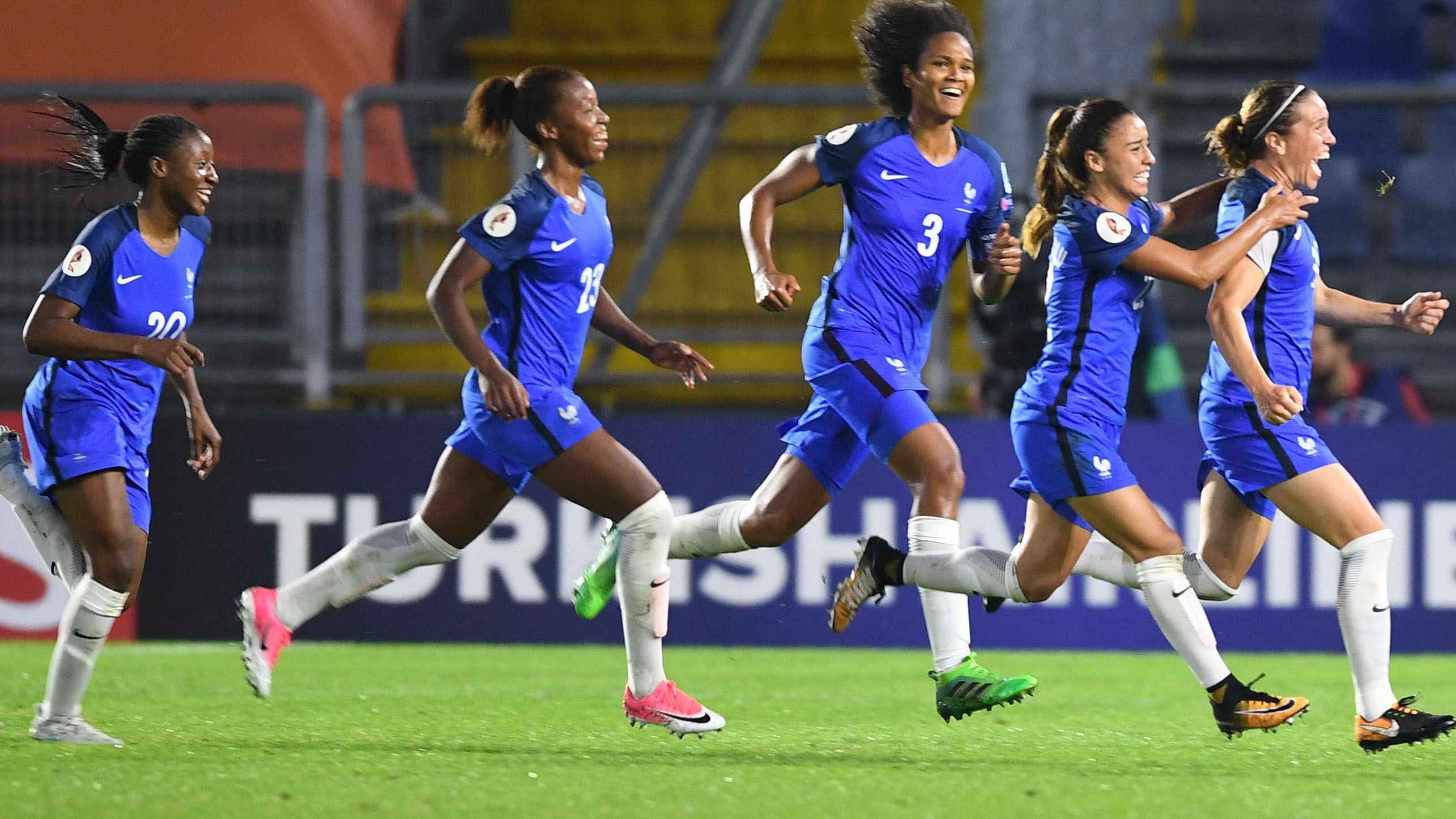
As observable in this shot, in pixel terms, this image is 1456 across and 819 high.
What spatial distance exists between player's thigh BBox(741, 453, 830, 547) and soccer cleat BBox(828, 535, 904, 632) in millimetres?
210

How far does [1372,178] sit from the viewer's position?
1056cm

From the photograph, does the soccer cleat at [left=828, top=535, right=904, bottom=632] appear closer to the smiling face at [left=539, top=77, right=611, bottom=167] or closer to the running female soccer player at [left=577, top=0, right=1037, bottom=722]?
the running female soccer player at [left=577, top=0, right=1037, bottom=722]

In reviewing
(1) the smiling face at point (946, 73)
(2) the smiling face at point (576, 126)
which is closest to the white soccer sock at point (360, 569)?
(2) the smiling face at point (576, 126)

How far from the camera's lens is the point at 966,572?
252 inches

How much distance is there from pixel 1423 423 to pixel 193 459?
20.0 feet

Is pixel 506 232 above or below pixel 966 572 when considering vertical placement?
above

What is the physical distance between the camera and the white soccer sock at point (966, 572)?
21.0ft

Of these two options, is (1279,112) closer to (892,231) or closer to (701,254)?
(892,231)

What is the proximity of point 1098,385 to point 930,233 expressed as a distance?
0.78m

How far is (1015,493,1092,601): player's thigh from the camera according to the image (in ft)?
20.8

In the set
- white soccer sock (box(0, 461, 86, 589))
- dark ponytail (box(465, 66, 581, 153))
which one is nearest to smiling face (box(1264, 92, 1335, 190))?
dark ponytail (box(465, 66, 581, 153))

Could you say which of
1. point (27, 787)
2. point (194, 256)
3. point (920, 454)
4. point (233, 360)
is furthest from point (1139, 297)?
point (233, 360)

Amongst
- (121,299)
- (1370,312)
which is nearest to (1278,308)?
(1370,312)

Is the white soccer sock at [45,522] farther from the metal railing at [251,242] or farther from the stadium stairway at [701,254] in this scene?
the stadium stairway at [701,254]
